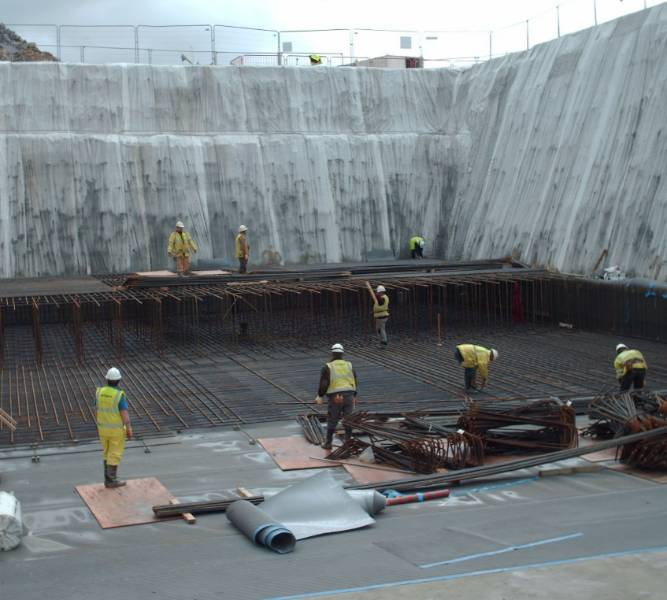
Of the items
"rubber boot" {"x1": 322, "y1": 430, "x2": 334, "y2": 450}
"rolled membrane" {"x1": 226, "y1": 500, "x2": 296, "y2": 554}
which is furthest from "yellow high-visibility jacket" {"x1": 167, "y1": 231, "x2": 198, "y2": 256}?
"rolled membrane" {"x1": 226, "y1": 500, "x2": 296, "y2": 554}

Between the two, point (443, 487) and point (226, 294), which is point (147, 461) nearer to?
point (443, 487)

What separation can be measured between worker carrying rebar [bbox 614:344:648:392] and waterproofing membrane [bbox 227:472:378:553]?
18.1 ft

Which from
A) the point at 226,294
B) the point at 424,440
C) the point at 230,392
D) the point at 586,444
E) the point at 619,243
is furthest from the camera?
the point at 619,243

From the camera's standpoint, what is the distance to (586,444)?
41.5 feet

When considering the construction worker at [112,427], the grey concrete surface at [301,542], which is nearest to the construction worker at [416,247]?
the grey concrete surface at [301,542]

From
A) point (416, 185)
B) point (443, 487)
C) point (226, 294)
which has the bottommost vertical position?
point (443, 487)

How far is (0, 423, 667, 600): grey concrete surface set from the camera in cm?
807

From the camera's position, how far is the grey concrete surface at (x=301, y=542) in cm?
807

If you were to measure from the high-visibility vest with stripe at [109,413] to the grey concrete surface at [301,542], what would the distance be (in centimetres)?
85

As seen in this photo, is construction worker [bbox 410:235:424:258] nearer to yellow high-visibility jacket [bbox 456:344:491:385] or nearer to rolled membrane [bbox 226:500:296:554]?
yellow high-visibility jacket [bbox 456:344:491:385]

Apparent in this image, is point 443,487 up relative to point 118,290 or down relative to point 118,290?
down

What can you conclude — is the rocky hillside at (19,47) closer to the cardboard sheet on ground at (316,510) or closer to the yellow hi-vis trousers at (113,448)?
the yellow hi-vis trousers at (113,448)

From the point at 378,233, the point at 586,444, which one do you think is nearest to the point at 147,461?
the point at 586,444

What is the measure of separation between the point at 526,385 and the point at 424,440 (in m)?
5.45
